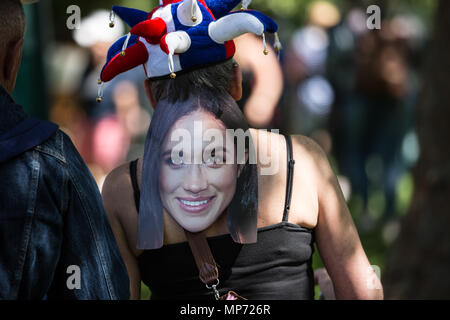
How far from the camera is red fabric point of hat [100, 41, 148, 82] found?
92.0 inches

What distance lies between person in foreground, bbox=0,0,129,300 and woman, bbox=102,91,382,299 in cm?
24

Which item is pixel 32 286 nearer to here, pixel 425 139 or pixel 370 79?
pixel 425 139

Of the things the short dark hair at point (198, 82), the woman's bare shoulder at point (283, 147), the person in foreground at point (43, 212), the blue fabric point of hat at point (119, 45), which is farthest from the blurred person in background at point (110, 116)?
the person in foreground at point (43, 212)

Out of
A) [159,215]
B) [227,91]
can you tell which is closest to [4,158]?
[159,215]

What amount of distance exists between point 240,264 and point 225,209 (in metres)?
0.18

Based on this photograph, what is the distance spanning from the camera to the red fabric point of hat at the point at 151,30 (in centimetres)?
227

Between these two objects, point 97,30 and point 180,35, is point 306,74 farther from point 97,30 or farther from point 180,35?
point 180,35

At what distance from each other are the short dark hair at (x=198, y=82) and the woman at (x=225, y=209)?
0.08 ft

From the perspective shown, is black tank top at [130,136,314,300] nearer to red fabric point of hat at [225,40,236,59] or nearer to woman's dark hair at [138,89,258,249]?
woman's dark hair at [138,89,258,249]

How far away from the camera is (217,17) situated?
2350mm

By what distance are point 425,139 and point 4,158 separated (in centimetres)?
314

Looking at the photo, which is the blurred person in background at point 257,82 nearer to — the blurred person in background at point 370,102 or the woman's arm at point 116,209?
the woman's arm at point 116,209

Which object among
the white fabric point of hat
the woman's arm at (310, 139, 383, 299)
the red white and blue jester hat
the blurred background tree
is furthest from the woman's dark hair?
the blurred background tree

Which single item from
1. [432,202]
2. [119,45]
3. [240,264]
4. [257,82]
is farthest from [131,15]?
[432,202]
